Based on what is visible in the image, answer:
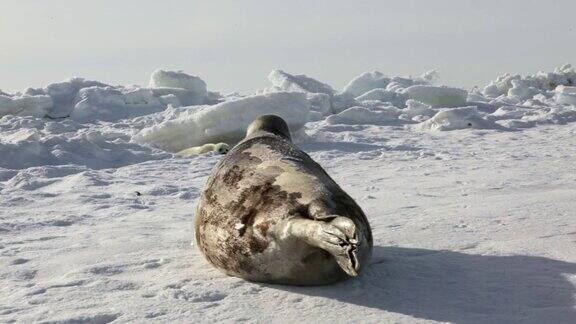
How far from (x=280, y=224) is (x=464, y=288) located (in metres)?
0.66

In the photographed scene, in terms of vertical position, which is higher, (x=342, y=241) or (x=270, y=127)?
(x=270, y=127)

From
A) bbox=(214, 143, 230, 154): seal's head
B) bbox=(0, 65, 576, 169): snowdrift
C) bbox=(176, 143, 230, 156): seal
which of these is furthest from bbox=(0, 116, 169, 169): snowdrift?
bbox=(214, 143, 230, 154): seal's head

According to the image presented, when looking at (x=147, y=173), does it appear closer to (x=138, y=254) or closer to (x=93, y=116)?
(x=138, y=254)

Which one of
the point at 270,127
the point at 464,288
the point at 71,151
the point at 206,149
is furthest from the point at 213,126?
the point at 464,288

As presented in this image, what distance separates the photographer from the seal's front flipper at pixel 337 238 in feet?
6.68

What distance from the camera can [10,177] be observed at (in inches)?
221

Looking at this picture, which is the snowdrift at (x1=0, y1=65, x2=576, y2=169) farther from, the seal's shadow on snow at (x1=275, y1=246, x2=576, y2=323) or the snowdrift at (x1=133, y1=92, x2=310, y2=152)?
the seal's shadow on snow at (x1=275, y1=246, x2=576, y2=323)

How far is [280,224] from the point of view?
2.34 m

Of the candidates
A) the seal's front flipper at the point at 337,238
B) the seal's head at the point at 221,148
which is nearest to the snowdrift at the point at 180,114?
the seal's head at the point at 221,148

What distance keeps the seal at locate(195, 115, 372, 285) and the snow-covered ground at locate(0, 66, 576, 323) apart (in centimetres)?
8

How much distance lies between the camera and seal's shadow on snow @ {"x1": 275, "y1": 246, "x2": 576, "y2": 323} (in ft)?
6.93

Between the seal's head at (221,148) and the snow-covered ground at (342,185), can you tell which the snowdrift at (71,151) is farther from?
the seal's head at (221,148)

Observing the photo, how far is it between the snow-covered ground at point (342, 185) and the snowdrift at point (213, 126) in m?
0.02

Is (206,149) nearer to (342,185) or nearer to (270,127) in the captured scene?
(342,185)
